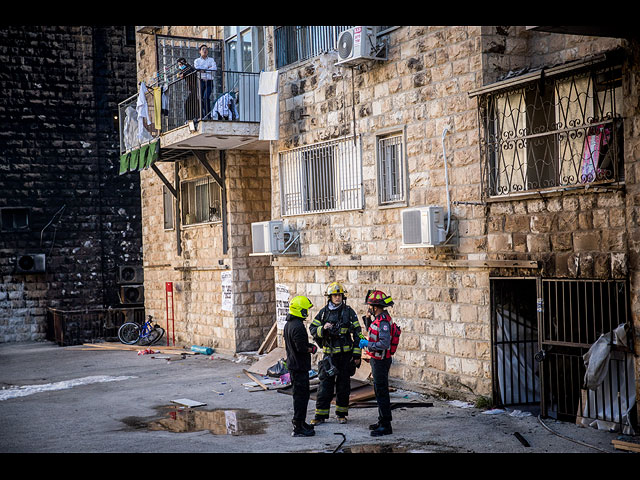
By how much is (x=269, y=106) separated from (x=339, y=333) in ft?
23.9

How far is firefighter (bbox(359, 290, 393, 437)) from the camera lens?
33.2 feet

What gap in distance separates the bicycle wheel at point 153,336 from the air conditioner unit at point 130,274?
5.54 m

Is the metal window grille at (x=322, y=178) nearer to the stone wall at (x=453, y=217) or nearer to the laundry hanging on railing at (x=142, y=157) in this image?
the stone wall at (x=453, y=217)

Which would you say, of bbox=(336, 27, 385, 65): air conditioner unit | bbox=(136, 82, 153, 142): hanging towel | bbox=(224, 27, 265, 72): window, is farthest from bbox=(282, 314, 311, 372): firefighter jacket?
bbox=(136, 82, 153, 142): hanging towel

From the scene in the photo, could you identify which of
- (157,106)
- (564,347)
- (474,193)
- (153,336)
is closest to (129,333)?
(153,336)

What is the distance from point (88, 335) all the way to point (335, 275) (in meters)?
12.1

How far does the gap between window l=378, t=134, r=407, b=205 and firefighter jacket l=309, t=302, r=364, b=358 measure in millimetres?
3190

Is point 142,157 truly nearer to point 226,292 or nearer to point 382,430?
point 226,292

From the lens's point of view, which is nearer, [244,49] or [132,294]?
[244,49]

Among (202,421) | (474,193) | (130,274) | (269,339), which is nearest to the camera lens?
(202,421)

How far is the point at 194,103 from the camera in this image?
18.0 meters

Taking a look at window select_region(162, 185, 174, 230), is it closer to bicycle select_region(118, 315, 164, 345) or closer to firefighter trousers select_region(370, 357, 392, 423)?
bicycle select_region(118, 315, 164, 345)

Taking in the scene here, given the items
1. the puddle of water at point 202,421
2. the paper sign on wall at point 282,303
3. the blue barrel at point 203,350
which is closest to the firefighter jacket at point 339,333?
the puddle of water at point 202,421
